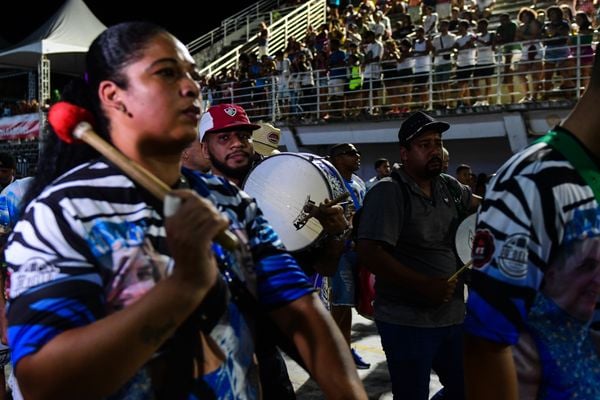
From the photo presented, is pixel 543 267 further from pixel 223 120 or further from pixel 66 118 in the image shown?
pixel 223 120

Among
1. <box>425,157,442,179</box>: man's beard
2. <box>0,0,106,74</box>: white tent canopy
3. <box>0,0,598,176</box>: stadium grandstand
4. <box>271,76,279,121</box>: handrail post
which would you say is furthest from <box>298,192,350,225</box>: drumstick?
<box>0,0,106,74</box>: white tent canopy

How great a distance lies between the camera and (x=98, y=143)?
1.43 meters

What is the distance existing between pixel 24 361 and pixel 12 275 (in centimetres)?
18

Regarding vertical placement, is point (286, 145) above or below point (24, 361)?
below

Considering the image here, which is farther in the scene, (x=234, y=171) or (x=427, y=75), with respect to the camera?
→ (x=427, y=75)

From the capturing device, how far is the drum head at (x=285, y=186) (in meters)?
3.51

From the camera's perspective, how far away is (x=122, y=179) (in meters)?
1.46

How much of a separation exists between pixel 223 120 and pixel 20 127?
18.8 meters

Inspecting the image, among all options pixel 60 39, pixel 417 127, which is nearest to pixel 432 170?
pixel 417 127

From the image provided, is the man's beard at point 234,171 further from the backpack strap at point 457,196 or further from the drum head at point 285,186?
the backpack strap at point 457,196

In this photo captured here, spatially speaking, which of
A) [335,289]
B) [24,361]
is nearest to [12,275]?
[24,361]

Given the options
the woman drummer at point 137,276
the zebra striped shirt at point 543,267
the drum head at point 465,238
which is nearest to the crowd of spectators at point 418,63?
the drum head at point 465,238

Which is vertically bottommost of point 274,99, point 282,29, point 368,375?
point 368,375

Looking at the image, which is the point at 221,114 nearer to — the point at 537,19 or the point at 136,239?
the point at 136,239
